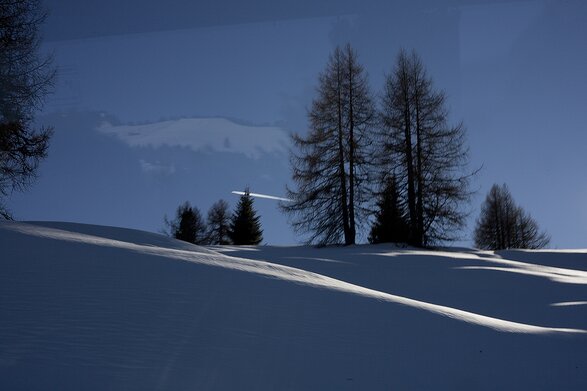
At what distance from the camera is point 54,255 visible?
10.7 feet

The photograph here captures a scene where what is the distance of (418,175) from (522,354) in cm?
1414

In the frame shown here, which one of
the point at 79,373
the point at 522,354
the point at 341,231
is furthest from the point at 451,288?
the point at 341,231

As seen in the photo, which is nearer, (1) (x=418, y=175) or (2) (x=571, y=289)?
(2) (x=571, y=289)

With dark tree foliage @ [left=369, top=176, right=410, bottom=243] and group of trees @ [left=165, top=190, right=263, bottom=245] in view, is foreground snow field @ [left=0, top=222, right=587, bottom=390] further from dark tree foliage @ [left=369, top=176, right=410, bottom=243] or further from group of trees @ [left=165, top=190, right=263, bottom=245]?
→ group of trees @ [left=165, top=190, right=263, bottom=245]

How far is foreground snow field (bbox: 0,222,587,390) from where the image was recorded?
2057mm

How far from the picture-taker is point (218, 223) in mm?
40906

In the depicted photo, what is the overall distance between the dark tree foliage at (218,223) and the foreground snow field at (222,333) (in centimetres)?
3554

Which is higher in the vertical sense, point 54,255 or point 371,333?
point 54,255

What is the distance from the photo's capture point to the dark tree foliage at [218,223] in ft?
130

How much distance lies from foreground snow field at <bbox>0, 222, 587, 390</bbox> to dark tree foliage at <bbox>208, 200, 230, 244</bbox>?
35.5 meters

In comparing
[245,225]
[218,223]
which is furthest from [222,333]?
[218,223]

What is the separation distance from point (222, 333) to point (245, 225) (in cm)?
2830

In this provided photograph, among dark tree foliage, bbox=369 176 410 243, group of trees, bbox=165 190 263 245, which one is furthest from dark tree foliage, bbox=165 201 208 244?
dark tree foliage, bbox=369 176 410 243

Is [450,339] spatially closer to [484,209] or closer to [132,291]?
[132,291]
